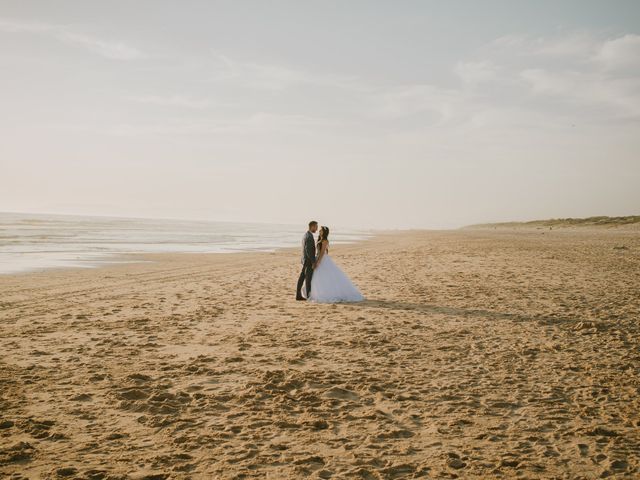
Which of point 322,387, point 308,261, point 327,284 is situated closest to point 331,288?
point 327,284

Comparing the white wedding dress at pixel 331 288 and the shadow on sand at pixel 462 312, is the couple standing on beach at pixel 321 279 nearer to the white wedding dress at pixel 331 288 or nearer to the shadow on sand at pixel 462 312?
the white wedding dress at pixel 331 288

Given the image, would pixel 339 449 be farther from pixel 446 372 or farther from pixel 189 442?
pixel 446 372

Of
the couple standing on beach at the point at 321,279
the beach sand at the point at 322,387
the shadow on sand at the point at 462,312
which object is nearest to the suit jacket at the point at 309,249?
the couple standing on beach at the point at 321,279

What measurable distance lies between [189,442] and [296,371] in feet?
7.04

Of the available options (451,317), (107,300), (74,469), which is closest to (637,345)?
(451,317)

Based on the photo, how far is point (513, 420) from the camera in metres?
4.74

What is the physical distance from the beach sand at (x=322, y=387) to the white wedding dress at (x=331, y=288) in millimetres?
639

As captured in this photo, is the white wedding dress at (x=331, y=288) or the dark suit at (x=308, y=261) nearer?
the white wedding dress at (x=331, y=288)

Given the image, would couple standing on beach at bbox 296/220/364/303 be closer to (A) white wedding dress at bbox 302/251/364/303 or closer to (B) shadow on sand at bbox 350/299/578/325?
(A) white wedding dress at bbox 302/251/364/303

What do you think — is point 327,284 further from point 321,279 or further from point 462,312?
point 462,312

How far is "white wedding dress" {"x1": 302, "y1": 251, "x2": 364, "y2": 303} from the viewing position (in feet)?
39.1

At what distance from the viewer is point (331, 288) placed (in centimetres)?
1210

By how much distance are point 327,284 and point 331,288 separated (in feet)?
0.49

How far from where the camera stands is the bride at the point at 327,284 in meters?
11.9
